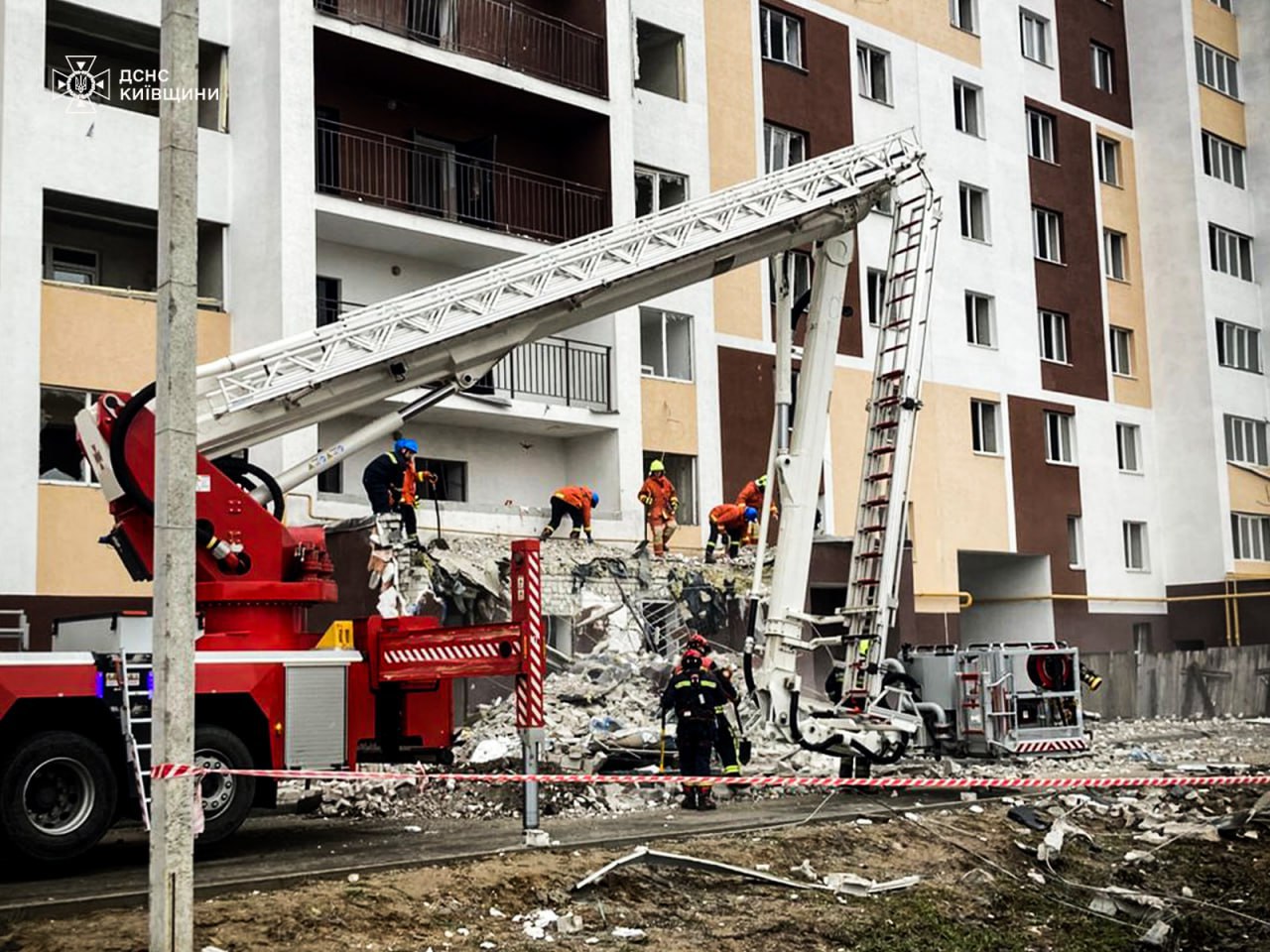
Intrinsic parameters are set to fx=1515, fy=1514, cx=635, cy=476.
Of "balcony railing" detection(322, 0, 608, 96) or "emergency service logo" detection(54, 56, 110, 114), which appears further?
"balcony railing" detection(322, 0, 608, 96)

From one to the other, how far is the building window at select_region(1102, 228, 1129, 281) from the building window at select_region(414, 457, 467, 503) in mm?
23406

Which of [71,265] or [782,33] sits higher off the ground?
[782,33]

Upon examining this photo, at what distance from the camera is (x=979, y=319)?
38688 mm

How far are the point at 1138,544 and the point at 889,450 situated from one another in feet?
91.9

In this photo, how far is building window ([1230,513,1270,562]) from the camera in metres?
43.5

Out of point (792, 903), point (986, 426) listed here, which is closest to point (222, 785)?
point (792, 903)

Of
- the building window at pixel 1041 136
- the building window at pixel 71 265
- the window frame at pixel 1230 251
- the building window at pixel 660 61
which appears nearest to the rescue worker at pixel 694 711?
the building window at pixel 71 265

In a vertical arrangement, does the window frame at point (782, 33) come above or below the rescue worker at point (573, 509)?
above

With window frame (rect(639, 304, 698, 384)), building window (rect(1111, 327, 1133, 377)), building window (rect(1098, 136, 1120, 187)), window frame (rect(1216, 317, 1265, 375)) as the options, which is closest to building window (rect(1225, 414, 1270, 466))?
window frame (rect(1216, 317, 1265, 375))

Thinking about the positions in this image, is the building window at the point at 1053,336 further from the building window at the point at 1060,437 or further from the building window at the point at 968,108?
the building window at the point at 968,108

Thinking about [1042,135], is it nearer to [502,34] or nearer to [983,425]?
[983,425]

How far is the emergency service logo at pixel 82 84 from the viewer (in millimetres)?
22453

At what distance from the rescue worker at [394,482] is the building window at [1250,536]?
29.8 metres

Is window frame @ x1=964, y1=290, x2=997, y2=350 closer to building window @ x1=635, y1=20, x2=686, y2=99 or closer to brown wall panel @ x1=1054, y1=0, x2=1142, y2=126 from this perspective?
brown wall panel @ x1=1054, y1=0, x2=1142, y2=126
